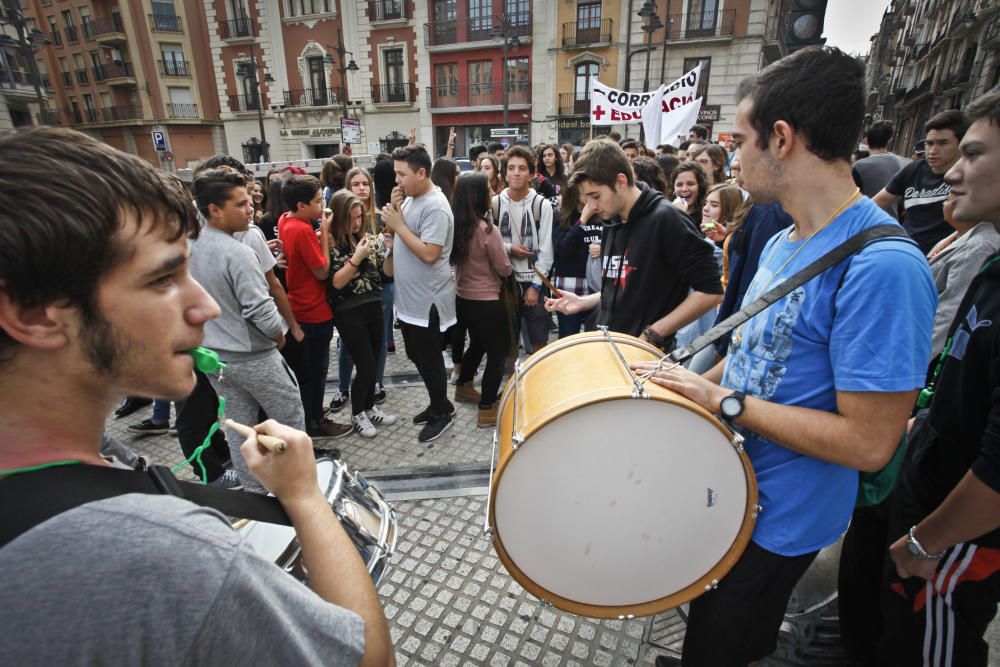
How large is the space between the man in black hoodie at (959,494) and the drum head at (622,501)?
592mm

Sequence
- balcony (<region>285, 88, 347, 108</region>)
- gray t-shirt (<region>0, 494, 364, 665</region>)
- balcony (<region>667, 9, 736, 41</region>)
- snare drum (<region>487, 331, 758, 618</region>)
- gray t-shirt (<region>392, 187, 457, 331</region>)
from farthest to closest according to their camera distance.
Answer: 1. balcony (<region>285, 88, 347, 108</region>)
2. balcony (<region>667, 9, 736, 41</region>)
3. gray t-shirt (<region>392, 187, 457, 331</region>)
4. snare drum (<region>487, 331, 758, 618</region>)
5. gray t-shirt (<region>0, 494, 364, 665</region>)

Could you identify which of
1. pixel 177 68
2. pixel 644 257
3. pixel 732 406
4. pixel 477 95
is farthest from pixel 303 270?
pixel 177 68

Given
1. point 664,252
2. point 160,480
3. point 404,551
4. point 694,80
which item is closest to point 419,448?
point 404,551

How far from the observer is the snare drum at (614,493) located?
1.47 meters

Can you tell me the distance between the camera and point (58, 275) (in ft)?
2.40

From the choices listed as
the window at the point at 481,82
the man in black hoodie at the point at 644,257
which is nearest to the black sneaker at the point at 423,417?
the man in black hoodie at the point at 644,257

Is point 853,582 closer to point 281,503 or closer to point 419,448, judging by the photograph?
point 281,503

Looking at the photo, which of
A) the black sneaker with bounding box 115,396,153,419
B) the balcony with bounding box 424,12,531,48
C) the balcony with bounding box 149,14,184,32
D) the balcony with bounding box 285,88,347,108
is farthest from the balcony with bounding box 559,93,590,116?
the balcony with bounding box 149,14,184,32

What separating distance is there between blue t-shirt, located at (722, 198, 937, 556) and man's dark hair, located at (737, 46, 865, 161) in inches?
8.0

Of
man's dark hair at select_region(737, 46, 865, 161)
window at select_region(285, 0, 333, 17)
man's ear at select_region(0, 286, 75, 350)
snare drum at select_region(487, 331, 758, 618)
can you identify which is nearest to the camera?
man's ear at select_region(0, 286, 75, 350)

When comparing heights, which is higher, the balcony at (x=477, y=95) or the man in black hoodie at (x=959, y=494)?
→ the balcony at (x=477, y=95)

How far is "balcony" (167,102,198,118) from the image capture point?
3441cm

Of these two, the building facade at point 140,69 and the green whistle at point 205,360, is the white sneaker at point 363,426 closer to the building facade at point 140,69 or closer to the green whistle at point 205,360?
the green whistle at point 205,360

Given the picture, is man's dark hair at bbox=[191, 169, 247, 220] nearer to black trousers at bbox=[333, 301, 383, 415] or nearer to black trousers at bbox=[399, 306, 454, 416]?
black trousers at bbox=[333, 301, 383, 415]
